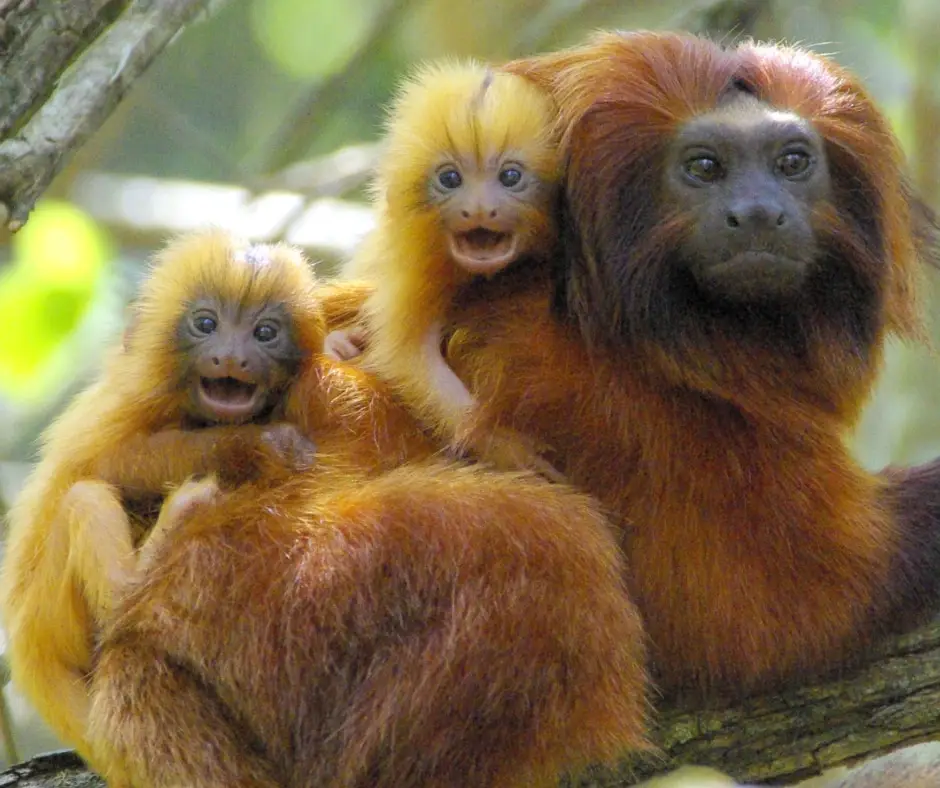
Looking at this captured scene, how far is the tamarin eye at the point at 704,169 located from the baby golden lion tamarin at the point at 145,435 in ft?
4.31

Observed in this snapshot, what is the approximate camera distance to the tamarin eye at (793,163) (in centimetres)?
394

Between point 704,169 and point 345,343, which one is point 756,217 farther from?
point 345,343

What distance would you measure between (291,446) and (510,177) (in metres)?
1.05

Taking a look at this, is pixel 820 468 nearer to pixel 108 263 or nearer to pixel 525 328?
pixel 525 328

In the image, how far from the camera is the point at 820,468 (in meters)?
4.07

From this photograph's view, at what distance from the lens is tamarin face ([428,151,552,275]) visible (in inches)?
161

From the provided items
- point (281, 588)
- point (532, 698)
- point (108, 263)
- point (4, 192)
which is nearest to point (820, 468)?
point (532, 698)

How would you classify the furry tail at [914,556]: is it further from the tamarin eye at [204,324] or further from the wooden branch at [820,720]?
the tamarin eye at [204,324]

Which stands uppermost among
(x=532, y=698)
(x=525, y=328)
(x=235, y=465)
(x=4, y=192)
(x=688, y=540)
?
(x=4, y=192)

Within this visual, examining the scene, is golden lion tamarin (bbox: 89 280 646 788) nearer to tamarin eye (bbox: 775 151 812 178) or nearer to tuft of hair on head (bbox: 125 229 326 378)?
tuft of hair on head (bbox: 125 229 326 378)

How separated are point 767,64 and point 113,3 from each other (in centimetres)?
194

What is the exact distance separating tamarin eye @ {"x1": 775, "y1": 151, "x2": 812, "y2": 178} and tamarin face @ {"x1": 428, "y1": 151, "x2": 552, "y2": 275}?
0.69 m

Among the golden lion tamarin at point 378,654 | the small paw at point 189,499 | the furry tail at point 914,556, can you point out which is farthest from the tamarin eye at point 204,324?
the furry tail at point 914,556

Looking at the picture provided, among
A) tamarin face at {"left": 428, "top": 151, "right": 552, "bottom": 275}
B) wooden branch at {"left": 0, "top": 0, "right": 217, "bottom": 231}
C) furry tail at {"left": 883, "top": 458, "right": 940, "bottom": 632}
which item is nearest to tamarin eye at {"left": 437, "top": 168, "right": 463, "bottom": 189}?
tamarin face at {"left": 428, "top": 151, "right": 552, "bottom": 275}
